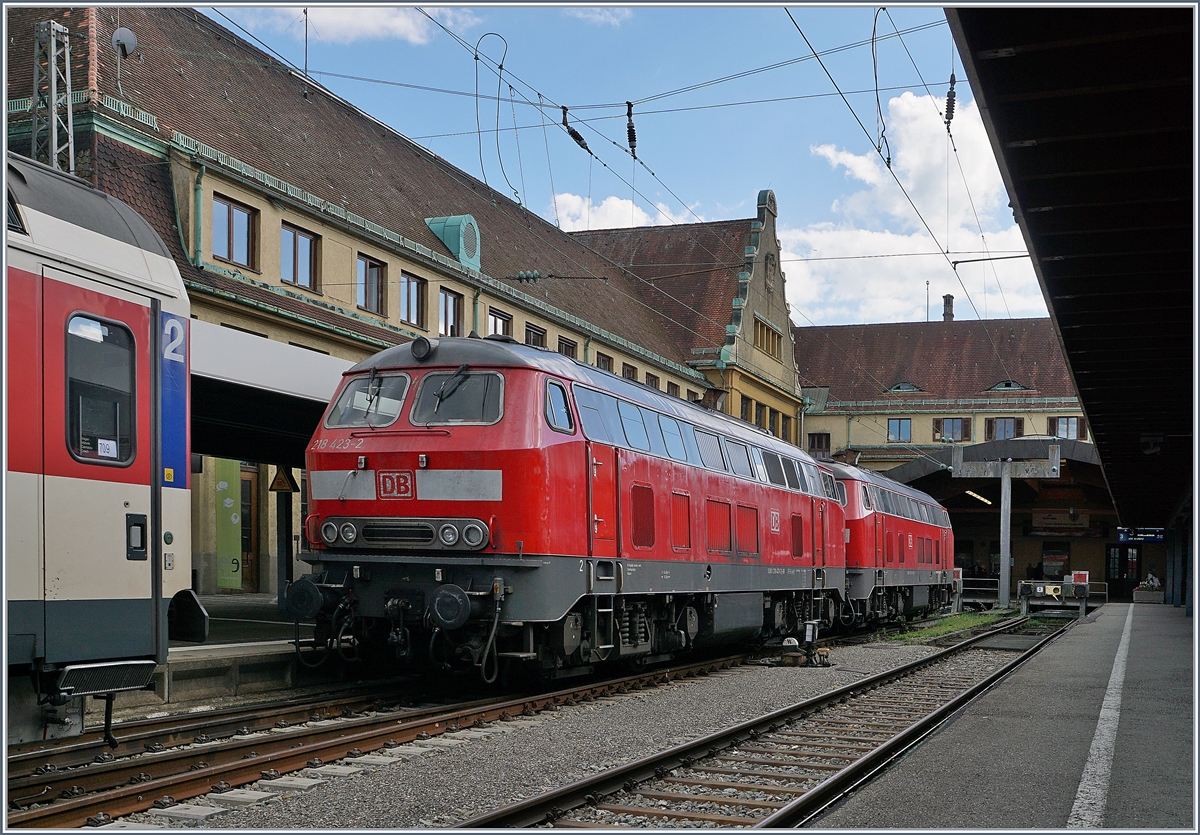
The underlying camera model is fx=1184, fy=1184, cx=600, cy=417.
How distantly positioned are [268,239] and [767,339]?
32943 millimetres

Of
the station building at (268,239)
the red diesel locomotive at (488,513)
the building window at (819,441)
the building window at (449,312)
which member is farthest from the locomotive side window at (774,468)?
the building window at (819,441)

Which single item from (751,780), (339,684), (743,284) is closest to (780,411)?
(743,284)

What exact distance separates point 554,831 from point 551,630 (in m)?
5.71

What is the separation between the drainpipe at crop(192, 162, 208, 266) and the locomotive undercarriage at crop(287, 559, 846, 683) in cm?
1141

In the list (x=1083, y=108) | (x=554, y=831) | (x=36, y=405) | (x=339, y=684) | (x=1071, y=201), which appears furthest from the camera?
(x=339, y=684)

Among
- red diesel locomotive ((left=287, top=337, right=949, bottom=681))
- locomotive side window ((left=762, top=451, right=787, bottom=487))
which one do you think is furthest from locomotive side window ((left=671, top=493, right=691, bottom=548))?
locomotive side window ((left=762, top=451, right=787, bottom=487))

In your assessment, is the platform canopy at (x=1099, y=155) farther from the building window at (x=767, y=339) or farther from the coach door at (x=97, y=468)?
the building window at (x=767, y=339)

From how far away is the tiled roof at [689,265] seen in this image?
50094mm

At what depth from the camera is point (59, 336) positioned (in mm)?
7609

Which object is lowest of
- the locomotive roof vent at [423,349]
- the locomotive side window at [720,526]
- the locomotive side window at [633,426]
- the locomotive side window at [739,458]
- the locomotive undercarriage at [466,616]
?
the locomotive undercarriage at [466,616]

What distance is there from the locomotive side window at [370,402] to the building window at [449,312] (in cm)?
1768

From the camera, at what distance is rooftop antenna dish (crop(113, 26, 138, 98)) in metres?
21.7

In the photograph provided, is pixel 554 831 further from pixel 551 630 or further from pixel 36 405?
pixel 551 630

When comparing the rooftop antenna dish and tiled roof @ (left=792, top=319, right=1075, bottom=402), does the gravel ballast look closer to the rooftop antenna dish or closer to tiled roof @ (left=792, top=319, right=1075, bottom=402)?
the rooftop antenna dish
